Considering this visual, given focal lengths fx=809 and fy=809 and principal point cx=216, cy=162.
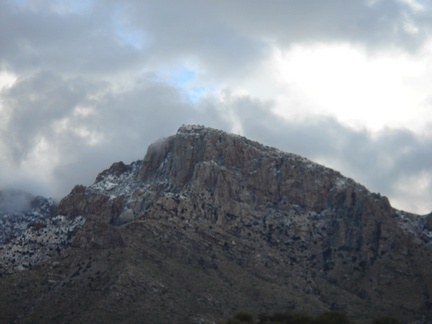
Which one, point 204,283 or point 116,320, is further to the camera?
point 204,283

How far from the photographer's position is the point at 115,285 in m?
184

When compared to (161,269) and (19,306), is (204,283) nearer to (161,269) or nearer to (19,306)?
(161,269)

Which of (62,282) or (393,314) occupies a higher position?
(393,314)

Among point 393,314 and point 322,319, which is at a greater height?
point 393,314

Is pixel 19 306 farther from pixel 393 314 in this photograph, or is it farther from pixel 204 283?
pixel 393 314

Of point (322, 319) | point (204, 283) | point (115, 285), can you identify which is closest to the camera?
point (322, 319)

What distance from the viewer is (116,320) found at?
563 feet

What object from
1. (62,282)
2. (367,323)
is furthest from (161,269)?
(367,323)

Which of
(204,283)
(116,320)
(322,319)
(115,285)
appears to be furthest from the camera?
(204,283)

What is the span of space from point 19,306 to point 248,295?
180ft

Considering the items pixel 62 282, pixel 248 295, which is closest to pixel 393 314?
pixel 248 295

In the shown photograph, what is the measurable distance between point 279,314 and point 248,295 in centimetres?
2598

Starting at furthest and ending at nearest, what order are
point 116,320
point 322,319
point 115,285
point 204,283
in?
point 204,283
point 115,285
point 116,320
point 322,319

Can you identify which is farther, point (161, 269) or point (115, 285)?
point (161, 269)
